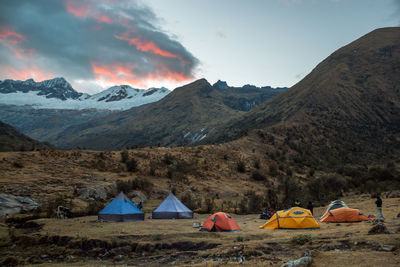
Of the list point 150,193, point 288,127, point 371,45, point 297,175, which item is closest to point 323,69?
point 371,45

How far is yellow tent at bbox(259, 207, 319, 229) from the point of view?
1536 centimetres

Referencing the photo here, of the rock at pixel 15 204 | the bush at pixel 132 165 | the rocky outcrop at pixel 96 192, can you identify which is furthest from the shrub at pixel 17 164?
the bush at pixel 132 165

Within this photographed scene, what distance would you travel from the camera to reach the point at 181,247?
12.3 meters

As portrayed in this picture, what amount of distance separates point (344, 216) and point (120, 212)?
12.8m

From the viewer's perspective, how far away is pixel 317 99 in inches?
2795

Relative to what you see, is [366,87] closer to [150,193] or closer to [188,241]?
[150,193]

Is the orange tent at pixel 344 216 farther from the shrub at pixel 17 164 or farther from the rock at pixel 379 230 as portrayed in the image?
the shrub at pixel 17 164

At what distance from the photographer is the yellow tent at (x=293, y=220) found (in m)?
15.4

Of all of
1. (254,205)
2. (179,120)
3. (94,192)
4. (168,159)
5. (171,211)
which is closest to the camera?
(171,211)

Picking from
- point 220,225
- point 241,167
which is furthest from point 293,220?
point 241,167

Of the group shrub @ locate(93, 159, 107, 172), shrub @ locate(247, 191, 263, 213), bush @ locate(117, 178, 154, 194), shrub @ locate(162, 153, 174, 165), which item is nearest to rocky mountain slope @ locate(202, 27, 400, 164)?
shrub @ locate(162, 153, 174, 165)

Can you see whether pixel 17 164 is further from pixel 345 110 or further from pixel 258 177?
pixel 345 110

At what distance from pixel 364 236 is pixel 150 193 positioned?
20.1 metres

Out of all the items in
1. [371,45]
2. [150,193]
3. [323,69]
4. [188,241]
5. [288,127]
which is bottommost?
[188,241]
